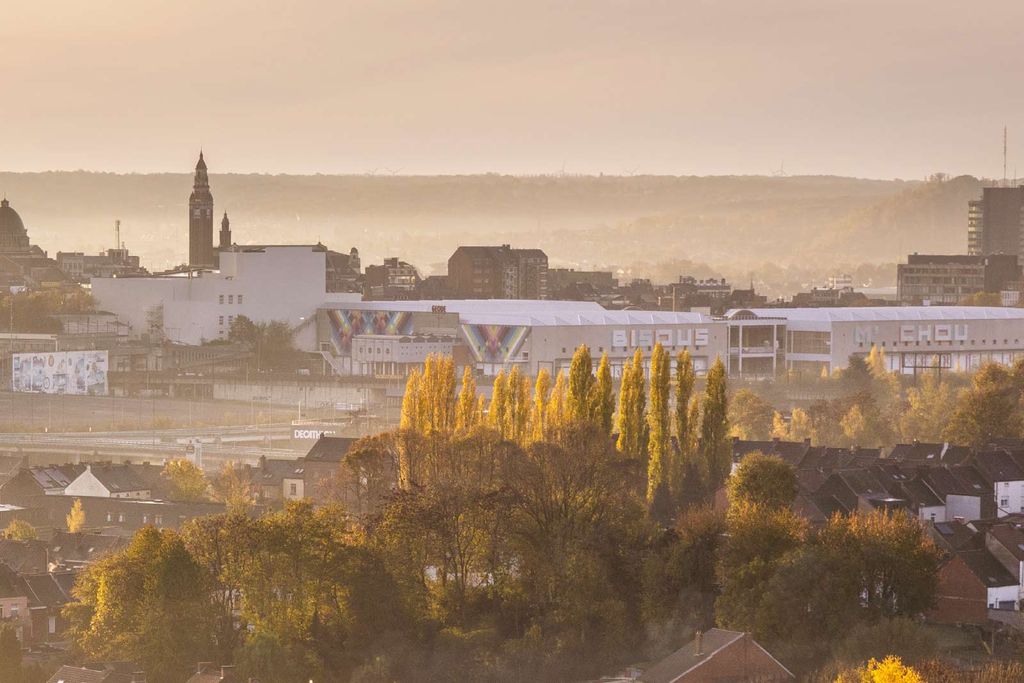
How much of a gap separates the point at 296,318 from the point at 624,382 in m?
46.6

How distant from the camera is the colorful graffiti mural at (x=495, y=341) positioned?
238 feet

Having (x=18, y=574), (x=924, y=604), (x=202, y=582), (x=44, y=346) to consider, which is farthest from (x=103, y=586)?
(x=44, y=346)

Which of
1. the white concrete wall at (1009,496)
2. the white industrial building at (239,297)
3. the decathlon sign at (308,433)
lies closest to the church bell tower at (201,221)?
the white industrial building at (239,297)

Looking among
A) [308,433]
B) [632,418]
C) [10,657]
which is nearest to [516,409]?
[632,418]

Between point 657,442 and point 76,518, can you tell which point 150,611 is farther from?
point 76,518

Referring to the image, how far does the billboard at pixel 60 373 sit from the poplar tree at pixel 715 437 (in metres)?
38.8

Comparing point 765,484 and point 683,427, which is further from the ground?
point 683,427

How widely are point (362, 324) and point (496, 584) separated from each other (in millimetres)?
52653

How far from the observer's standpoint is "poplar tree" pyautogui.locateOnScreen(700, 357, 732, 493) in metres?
37.2

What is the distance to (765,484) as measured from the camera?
3203 centimetres

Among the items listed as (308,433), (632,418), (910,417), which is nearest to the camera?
(632,418)

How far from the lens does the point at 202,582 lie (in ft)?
90.9

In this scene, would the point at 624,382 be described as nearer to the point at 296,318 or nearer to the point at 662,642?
the point at 662,642

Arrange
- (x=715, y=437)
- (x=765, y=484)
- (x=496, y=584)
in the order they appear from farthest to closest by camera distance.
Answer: (x=715, y=437), (x=765, y=484), (x=496, y=584)
